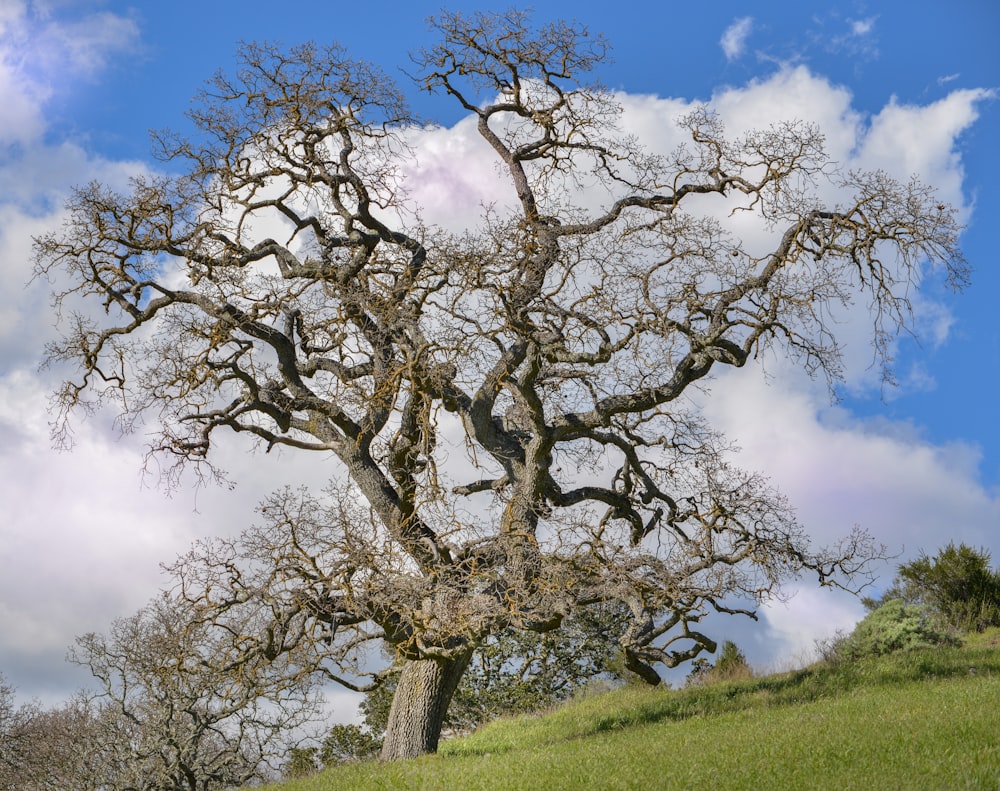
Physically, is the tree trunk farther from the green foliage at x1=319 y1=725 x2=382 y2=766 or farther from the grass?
the green foliage at x1=319 y1=725 x2=382 y2=766

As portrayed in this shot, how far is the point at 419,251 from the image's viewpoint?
17.3 meters

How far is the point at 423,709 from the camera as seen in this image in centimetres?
1611

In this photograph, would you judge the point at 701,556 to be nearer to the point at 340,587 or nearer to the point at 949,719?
the point at 949,719

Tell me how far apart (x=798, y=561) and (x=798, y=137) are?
7988mm

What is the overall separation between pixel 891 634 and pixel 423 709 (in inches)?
465

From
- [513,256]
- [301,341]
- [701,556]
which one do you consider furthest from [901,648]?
[301,341]

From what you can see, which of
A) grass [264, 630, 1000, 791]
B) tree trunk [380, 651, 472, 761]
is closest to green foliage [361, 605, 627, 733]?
grass [264, 630, 1000, 791]

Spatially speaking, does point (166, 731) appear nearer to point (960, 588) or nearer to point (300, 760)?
point (300, 760)

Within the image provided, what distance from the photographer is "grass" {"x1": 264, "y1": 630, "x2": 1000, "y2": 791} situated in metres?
10.6

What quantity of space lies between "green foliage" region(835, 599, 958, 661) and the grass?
92 cm

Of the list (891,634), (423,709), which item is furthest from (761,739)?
(891,634)

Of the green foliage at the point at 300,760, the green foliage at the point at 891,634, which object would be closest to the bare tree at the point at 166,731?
the green foliage at the point at 300,760

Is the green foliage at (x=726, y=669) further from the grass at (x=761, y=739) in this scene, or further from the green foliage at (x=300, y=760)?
the green foliage at (x=300, y=760)

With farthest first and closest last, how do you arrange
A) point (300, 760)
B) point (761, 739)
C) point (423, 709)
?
point (300, 760), point (423, 709), point (761, 739)
